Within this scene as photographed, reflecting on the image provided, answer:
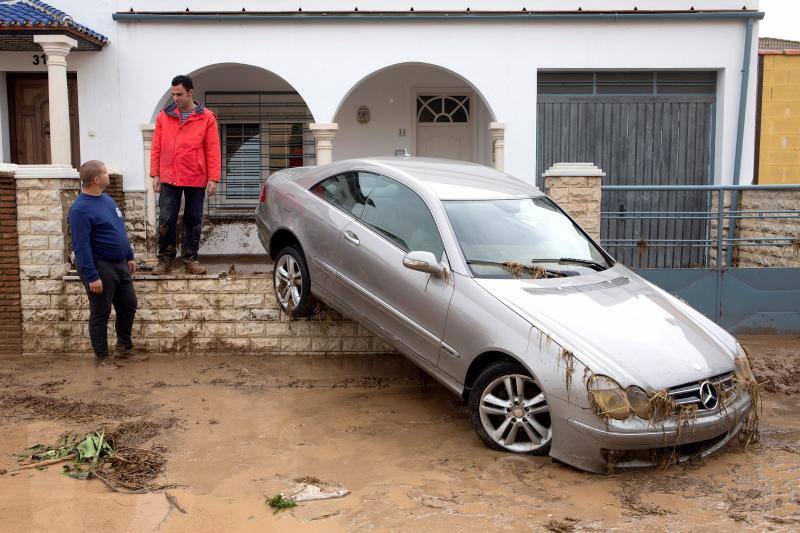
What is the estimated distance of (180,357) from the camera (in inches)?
300

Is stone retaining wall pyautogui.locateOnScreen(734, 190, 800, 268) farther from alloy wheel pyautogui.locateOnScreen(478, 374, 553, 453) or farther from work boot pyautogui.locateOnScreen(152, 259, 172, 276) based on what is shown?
work boot pyautogui.locateOnScreen(152, 259, 172, 276)

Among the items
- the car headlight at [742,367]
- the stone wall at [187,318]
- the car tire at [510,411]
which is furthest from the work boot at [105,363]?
the car headlight at [742,367]

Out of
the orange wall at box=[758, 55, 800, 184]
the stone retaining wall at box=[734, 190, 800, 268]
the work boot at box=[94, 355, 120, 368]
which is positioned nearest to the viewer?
the work boot at box=[94, 355, 120, 368]

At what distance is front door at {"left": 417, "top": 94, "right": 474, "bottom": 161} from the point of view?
546 inches

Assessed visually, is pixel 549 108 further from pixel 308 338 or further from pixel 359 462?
pixel 359 462

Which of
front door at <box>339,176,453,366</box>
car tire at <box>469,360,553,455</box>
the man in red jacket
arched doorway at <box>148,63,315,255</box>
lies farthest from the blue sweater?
arched doorway at <box>148,63,315,255</box>

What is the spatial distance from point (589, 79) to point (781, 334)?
17.2 ft

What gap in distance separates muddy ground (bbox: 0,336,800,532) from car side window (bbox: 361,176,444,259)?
1331 mm

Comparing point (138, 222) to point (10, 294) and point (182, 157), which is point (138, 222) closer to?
point (10, 294)

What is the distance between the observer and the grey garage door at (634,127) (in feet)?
40.1

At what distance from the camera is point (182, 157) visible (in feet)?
24.5

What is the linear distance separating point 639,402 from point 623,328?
582 mm

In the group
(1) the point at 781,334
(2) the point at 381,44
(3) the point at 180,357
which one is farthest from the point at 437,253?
(2) the point at 381,44

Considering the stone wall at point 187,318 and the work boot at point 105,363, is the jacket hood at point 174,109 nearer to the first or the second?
the stone wall at point 187,318
